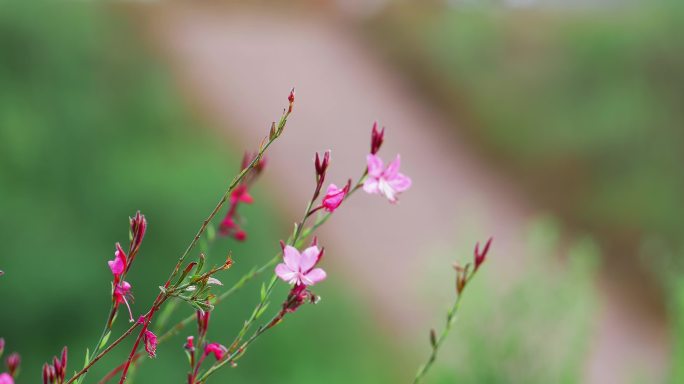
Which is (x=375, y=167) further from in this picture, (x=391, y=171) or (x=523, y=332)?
(x=523, y=332)

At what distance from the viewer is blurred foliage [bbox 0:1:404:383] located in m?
3.37

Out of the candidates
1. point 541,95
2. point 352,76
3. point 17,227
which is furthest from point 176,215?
point 352,76

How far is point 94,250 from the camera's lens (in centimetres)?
357

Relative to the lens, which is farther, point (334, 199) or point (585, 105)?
point (585, 105)

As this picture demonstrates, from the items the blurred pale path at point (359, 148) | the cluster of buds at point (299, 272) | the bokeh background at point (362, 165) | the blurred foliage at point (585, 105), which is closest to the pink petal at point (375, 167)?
the cluster of buds at point (299, 272)

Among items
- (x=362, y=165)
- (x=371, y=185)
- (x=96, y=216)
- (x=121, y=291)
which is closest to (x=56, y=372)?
(x=121, y=291)

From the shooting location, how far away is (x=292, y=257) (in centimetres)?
75

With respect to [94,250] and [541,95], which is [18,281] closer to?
[94,250]

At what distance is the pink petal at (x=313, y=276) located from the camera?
739mm

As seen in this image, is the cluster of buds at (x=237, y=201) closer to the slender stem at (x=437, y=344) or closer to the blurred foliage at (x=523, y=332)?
the slender stem at (x=437, y=344)

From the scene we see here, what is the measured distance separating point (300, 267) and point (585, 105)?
5.96 metres

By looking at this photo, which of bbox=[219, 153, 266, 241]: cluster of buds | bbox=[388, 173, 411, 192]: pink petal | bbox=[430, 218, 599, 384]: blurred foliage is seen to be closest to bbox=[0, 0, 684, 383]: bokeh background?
bbox=[430, 218, 599, 384]: blurred foliage

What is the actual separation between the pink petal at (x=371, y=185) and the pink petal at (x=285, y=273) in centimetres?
12

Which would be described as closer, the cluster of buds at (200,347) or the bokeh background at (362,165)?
the cluster of buds at (200,347)
